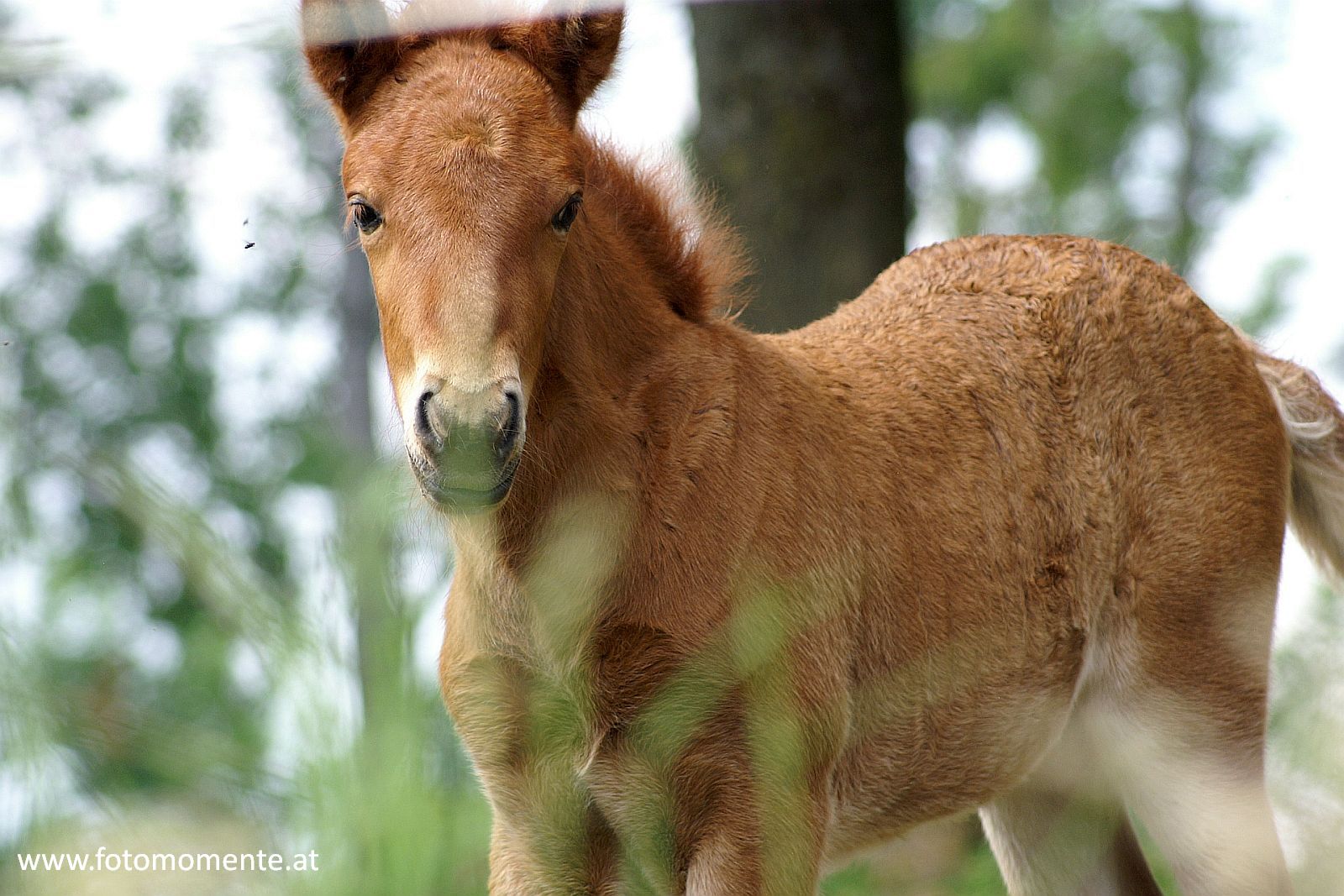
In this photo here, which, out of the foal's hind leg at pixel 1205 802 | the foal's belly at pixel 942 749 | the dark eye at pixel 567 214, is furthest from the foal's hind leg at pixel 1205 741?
the dark eye at pixel 567 214

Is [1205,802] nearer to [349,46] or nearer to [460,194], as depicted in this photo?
[460,194]

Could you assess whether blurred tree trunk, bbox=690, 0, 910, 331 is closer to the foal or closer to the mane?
the foal

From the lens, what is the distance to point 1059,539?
12.8ft

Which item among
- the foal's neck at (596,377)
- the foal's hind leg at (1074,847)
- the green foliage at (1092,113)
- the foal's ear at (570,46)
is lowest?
the green foliage at (1092,113)

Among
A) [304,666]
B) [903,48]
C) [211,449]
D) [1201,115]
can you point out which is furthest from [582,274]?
[1201,115]

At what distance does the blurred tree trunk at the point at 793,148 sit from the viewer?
20.4 feet

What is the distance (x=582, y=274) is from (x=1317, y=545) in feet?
9.05

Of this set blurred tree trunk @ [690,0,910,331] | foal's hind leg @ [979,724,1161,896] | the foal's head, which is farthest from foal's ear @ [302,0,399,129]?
blurred tree trunk @ [690,0,910,331]

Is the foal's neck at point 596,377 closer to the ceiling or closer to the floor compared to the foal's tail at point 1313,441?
closer to the ceiling

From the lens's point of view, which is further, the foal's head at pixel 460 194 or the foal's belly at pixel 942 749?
the foal's belly at pixel 942 749

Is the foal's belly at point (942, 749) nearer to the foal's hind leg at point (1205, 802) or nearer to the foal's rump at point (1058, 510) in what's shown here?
the foal's rump at point (1058, 510)

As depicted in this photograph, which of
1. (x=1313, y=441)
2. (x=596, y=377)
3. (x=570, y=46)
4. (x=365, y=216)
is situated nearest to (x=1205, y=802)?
(x=1313, y=441)

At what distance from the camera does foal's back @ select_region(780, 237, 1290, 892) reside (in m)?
3.67

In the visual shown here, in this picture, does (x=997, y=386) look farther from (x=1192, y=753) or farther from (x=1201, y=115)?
(x=1201, y=115)
